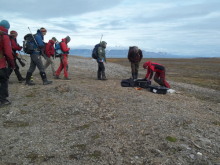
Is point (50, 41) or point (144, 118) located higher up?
point (50, 41)

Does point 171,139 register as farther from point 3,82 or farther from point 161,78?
point 161,78

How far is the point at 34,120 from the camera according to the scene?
505 cm

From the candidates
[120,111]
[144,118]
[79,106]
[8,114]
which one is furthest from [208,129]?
[8,114]

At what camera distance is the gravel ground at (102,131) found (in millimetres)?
3693

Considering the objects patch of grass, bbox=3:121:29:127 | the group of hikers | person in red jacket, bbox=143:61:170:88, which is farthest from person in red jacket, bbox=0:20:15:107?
person in red jacket, bbox=143:61:170:88

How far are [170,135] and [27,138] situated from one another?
11.6 feet

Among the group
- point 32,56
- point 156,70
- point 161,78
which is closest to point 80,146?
point 32,56

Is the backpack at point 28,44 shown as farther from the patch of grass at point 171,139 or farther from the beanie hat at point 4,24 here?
the patch of grass at point 171,139

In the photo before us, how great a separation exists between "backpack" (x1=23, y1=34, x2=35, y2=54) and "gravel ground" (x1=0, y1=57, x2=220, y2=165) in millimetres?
1707

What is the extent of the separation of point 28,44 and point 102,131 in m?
5.06

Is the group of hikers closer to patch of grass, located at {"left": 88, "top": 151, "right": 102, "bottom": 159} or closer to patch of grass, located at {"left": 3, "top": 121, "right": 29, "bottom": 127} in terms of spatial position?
patch of grass, located at {"left": 3, "top": 121, "right": 29, "bottom": 127}

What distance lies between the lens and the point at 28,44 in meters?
7.39

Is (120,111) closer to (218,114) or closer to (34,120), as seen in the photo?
(34,120)

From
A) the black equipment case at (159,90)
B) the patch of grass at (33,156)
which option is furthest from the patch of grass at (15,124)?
the black equipment case at (159,90)
